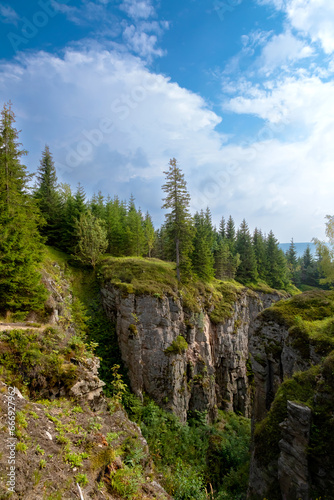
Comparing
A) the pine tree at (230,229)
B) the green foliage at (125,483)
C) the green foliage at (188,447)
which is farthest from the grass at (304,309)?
the pine tree at (230,229)

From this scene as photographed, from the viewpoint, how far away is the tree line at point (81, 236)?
40.7 feet

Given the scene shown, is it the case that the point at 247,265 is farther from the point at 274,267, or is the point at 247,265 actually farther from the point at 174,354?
the point at 174,354

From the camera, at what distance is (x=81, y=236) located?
1035 inches

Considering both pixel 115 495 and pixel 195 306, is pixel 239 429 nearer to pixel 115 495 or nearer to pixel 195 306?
pixel 195 306

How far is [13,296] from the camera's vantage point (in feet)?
38.7

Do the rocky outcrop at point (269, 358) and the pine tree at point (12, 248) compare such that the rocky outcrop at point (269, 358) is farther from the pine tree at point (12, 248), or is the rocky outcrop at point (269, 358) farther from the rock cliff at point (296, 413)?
the pine tree at point (12, 248)

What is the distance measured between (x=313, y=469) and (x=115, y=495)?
7.42m

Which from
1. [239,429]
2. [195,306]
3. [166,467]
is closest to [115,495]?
[166,467]

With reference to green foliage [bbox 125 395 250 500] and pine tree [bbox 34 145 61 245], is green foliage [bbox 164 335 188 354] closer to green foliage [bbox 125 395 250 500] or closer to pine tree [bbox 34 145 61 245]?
green foliage [bbox 125 395 250 500]

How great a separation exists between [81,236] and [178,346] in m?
17.0

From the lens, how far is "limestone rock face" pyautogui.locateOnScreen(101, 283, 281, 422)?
19578mm

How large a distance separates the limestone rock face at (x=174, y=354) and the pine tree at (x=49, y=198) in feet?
40.5

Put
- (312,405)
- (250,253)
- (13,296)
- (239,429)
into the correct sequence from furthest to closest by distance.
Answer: (250,253), (239,429), (13,296), (312,405)

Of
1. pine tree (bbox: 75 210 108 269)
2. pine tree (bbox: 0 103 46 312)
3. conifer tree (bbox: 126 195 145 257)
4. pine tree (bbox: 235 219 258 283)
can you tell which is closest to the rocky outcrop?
pine tree (bbox: 0 103 46 312)
